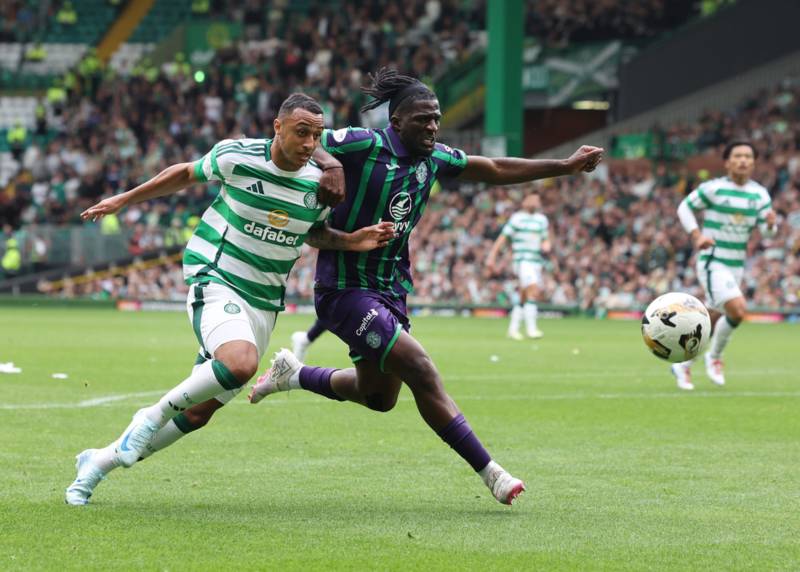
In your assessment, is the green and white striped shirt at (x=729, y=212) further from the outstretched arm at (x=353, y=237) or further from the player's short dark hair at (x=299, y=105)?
the player's short dark hair at (x=299, y=105)

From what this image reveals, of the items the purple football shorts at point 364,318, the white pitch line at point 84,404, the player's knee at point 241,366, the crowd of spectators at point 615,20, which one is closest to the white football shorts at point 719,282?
the white pitch line at point 84,404

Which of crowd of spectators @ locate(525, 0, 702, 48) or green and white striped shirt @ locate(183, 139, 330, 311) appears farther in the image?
crowd of spectators @ locate(525, 0, 702, 48)

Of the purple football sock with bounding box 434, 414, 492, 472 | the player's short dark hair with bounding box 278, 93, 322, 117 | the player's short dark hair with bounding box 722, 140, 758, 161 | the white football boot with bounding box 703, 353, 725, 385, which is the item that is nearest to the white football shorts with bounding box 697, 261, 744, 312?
the white football boot with bounding box 703, 353, 725, 385

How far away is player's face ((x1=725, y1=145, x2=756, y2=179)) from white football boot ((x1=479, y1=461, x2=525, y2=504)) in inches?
314

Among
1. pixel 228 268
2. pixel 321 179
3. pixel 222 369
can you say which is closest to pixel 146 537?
pixel 222 369

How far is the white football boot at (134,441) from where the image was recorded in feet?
23.2

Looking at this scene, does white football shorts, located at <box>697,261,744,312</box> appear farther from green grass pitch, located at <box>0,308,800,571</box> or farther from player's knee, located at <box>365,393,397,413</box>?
player's knee, located at <box>365,393,397,413</box>

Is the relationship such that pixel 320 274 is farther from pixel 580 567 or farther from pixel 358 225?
pixel 580 567

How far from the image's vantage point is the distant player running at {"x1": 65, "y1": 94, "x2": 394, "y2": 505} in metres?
7.11

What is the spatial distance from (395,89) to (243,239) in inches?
49.9

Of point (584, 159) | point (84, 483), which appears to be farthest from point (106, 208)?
point (584, 159)

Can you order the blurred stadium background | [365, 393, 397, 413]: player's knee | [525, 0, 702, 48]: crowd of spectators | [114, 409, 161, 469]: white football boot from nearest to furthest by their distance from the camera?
1. [114, 409, 161, 469]: white football boot
2. [365, 393, 397, 413]: player's knee
3. the blurred stadium background
4. [525, 0, 702, 48]: crowd of spectators

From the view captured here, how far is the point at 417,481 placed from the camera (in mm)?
8016

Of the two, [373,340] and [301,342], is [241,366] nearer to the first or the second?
[373,340]
